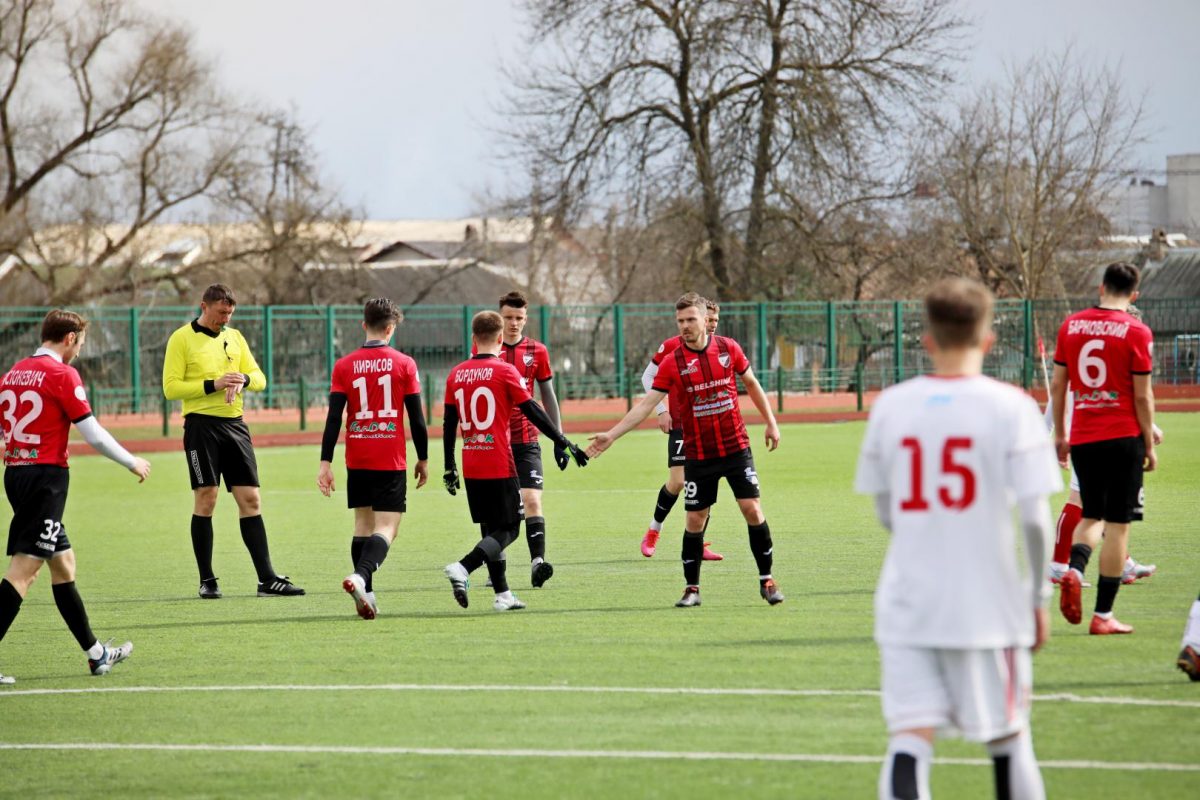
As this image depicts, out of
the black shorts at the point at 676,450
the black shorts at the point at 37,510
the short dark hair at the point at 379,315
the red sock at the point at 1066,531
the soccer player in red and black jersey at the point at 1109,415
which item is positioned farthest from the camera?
the black shorts at the point at 676,450

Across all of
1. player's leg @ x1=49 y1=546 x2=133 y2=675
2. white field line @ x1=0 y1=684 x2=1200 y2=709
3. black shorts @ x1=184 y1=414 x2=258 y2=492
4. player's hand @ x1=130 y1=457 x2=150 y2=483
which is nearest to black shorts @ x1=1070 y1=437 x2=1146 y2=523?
white field line @ x1=0 y1=684 x2=1200 y2=709

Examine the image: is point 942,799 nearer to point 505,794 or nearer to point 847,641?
point 505,794

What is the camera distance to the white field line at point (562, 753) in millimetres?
5484

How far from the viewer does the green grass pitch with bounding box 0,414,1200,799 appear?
5.65 m

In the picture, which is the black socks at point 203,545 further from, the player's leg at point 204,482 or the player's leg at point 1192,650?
the player's leg at point 1192,650

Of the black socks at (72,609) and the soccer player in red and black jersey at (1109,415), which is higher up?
the soccer player in red and black jersey at (1109,415)

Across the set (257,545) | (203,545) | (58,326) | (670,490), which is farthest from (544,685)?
(670,490)

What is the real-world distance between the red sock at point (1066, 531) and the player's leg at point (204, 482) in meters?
5.96

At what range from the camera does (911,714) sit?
4242mm

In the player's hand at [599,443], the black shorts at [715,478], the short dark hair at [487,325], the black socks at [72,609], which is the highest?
the short dark hair at [487,325]

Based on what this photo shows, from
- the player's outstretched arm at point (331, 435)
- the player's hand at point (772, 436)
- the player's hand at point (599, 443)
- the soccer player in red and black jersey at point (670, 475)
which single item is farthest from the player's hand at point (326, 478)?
the soccer player in red and black jersey at point (670, 475)

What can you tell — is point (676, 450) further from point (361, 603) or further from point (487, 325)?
point (361, 603)

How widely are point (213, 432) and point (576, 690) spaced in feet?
16.3

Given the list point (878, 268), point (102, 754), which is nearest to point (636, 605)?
point (102, 754)
